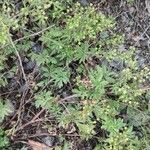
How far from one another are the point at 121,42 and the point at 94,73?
569 millimetres

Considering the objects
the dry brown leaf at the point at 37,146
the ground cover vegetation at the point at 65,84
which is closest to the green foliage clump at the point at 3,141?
the ground cover vegetation at the point at 65,84

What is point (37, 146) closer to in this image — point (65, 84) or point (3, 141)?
point (3, 141)

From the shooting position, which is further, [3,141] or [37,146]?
[37,146]

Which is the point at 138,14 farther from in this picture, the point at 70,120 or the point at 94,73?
the point at 70,120

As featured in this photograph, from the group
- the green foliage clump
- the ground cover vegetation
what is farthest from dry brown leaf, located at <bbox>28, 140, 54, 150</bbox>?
the green foliage clump

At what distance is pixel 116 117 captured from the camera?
4465mm

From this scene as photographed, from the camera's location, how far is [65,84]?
14.7ft

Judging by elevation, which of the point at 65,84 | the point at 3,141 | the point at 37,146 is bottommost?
the point at 37,146

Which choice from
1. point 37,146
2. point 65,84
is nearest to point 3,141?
point 37,146

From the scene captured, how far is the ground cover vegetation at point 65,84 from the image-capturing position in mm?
4180

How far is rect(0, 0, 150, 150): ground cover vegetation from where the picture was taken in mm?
4180

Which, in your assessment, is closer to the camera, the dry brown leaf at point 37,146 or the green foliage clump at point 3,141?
the green foliage clump at point 3,141

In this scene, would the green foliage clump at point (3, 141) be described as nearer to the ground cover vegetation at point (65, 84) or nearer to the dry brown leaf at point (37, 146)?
the ground cover vegetation at point (65, 84)

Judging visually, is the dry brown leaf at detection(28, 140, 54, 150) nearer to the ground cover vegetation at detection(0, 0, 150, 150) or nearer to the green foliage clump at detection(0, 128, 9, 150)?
the ground cover vegetation at detection(0, 0, 150, 150)
